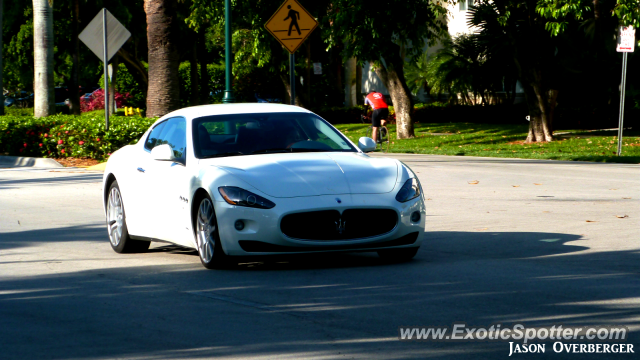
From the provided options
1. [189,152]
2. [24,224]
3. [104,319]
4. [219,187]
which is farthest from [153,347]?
[24,224]

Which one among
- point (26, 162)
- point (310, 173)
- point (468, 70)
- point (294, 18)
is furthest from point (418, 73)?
point (310, 173)

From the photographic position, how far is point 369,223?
8.05 metres

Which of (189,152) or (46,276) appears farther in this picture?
(189,152)

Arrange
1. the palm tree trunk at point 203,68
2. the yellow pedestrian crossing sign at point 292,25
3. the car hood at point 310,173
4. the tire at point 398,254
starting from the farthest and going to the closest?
the palm tree trunk at point 203,68 < the yellow pedestrian crossing sign at point 292,25 < the tire at point 398,254 < the car hood at point 310,173

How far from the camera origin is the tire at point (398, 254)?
8.41 meters

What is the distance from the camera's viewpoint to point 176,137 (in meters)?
9.31

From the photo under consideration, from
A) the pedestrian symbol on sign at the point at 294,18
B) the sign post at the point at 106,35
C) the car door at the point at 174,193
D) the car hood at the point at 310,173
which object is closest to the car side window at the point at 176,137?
the car door at the point at 174,193

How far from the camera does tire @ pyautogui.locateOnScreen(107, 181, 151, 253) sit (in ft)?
32.0

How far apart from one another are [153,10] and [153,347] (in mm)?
17608

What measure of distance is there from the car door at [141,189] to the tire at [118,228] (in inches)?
6.0

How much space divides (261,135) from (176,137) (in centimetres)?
89

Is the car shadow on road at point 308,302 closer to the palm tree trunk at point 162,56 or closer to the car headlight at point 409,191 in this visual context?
the car headlight at point 409,191

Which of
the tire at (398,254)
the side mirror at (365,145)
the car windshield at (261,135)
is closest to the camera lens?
the tire at (398,254)

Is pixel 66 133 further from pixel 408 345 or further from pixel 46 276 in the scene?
pixel 408 345
